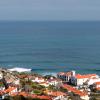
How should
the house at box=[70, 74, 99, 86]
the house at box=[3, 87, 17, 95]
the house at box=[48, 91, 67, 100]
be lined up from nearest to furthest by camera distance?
the house at box=[48, 91, 67, 100] → the house at box=[3, 87, 17, 95] → the house at box=[70, 74, 99, 86]

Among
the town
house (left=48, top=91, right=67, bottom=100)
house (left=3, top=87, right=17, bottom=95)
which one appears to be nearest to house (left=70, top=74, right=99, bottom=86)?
the town

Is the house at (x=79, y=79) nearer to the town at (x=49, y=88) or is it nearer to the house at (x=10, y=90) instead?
the town at (x=49, y=88)

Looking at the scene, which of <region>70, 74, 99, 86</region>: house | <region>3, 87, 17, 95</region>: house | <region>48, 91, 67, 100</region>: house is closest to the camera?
<region>48, 91, 67, 100</region>: house

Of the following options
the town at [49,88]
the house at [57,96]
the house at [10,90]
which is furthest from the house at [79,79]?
the house at [10,90]

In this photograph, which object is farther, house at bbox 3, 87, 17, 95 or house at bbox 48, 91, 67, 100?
house at bbox 3, 87, 17, 95

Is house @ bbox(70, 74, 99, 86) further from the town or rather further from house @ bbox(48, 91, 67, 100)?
house @ bbox(48, 91, 67, 100)

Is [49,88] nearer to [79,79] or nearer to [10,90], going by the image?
[10,90]

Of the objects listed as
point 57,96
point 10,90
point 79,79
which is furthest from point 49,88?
point 79,79

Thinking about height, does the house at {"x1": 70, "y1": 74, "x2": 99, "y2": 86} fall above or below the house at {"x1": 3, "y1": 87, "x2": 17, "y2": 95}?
A: above

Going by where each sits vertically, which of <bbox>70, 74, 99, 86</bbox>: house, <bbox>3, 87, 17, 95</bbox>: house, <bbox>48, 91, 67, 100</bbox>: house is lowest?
<bbox>48, 91, 67, 100</bbox>: house
